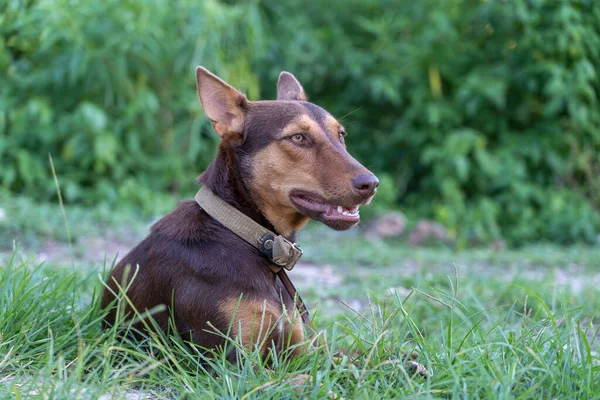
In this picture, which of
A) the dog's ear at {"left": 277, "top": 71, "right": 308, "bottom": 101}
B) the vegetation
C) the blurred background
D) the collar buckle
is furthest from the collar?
the blurred background

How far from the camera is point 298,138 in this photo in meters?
3.12

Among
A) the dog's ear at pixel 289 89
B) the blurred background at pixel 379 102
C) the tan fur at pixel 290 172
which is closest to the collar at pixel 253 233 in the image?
the tan fur at pixel 290 172

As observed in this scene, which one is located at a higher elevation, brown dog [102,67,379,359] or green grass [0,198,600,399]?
brown dog [102,67,379,359]

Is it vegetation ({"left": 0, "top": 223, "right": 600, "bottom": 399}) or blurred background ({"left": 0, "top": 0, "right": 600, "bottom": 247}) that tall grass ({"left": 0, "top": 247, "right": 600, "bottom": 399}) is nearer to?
vegetation ({"left": 0, "top": 223, "right": 600, "bottom": 399})

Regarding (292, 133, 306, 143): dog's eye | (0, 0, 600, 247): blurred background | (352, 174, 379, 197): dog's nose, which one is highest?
(292, 133, 306, 143): dog's eye

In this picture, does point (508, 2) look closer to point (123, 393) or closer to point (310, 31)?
point (310, 31)

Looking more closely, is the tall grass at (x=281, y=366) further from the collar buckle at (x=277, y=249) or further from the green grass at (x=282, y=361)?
the collar buckle at (x=277, y=249)

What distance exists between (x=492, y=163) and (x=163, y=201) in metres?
4.45

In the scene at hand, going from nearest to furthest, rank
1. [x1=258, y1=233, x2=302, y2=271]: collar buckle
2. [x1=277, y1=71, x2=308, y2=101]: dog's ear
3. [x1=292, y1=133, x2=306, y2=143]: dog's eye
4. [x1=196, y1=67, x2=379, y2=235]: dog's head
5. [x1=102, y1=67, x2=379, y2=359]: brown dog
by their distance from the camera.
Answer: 1. [x1=102, y1=67, x2=379, y2=359]: brown dog
2. [x1=258, y1=233, x2=302, y2=271]: collar buckle
3. [x1=196, y1=67, x2=379, y2=235]: dog's head
4. [x1=292, y1=133, x2=306, y2=143]: dog's eye
5. [x1=277, y1=71, x2=308, y2=101]: dog's ear

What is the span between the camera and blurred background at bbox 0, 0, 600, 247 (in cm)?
844

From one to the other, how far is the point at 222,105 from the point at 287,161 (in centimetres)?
42

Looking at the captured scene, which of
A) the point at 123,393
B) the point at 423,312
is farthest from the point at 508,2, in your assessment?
the point at 123,393

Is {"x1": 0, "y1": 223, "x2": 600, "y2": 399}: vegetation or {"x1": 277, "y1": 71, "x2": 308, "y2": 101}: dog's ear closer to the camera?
{"x1": 0, "y1": 223, "x2": 600, "y2": 399}: vegetation

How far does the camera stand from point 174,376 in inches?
102
